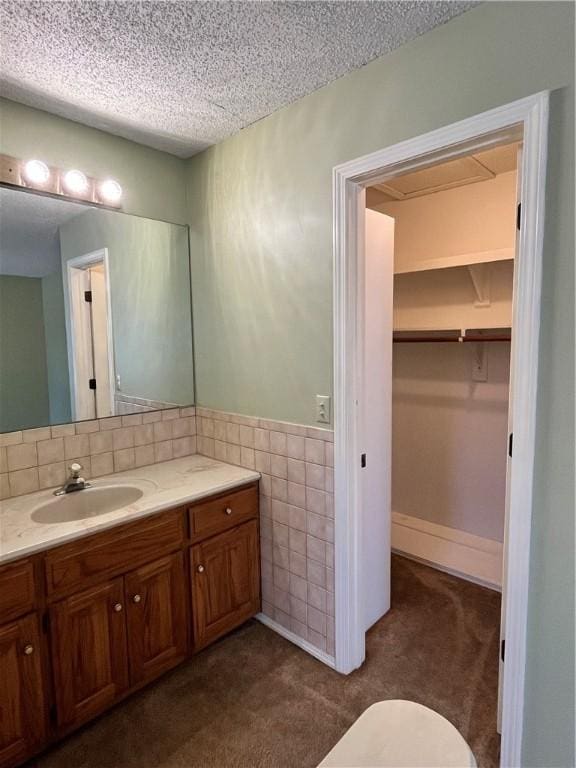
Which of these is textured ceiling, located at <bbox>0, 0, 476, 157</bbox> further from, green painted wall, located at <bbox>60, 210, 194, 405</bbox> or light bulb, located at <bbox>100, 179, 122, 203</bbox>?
green painted wall, located at <bbox>60, 210, 194, 405</bbox>

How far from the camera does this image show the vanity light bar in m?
1.79

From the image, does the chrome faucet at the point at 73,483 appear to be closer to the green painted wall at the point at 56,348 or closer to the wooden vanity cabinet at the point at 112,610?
the green painted wall at the point at 56,348

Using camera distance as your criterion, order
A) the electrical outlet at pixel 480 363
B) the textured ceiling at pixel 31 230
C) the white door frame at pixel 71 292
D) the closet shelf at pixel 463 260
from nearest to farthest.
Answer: the textured ceiling at pixel 31 230 < the white door frame at pixel 71 292 < the closet shelf at pixel 463 260 < the electrical outlet at pixel 480 363

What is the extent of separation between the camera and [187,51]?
58.8 inches

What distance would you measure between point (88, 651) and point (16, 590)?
0.40m

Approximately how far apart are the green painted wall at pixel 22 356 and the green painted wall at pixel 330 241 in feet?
2.70

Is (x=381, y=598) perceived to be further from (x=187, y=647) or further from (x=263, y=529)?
(x=187, y=647)

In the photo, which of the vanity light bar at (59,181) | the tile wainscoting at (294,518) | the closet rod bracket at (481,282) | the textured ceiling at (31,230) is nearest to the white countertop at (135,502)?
the tile wainscoting at (294,518)

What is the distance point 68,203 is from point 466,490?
114 inches

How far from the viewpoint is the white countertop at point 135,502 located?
4.87 feet

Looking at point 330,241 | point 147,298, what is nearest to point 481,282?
point 330,241

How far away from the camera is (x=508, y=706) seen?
4.61 ft

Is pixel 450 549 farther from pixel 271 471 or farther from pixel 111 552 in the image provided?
pixel 111 552

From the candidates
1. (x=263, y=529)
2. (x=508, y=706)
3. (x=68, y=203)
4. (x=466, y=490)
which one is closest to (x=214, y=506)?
(x=263, y=529)
